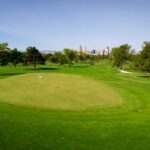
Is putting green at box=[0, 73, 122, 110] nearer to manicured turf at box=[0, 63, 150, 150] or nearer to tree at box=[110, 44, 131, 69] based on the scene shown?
manicured turf at box=[0, 63, 150, 150]

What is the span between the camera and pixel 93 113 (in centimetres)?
2373

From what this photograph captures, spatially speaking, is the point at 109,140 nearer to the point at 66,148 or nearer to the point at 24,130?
the point at 66,148

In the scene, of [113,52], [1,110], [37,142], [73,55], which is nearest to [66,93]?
[1,110]

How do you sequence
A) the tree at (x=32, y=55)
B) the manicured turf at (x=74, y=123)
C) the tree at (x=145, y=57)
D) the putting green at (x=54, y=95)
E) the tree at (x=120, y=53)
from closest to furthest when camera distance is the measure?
the manicured turf at (x=74, y=123) < the putting green at (x=54, y=95) < the tree at (x=145, y=57) < the tree at (x=32, y=55) < the tree at (x=120, y=53)

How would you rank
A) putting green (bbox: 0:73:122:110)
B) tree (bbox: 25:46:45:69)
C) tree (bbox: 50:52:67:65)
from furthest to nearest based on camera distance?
tree (bbox: 50:52:67:65), tree (bbox: 25:46:45:69), putting green (bbox: 0:73:122:110)

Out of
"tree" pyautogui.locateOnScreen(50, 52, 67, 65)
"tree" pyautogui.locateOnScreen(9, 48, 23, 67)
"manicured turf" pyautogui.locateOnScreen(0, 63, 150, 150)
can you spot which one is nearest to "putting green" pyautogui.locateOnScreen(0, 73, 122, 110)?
"manicured turf" pyautogui.locateOnScreen(0, 63, 150, 150)

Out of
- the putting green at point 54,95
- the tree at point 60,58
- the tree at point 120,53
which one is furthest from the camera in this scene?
the tree at point 60,58

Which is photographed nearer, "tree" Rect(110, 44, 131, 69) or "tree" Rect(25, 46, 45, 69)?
"tree" Rect(25, 46, 45, 69)

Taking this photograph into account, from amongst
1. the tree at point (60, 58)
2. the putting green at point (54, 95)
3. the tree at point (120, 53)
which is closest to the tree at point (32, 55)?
the tree at point (120, 53)

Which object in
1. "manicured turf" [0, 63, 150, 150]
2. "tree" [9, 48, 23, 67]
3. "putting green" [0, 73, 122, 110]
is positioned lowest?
"manicured turf" [0, 63, 150, 150]

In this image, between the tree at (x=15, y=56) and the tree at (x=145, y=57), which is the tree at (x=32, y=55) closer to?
the tree at (x=15, y=56)

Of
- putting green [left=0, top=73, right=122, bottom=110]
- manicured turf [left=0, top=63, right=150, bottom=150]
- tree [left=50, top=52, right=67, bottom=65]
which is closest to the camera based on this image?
manicured turf [left=0, top=63, right=150, bottom=150]

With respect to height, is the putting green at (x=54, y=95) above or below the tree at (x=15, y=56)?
below

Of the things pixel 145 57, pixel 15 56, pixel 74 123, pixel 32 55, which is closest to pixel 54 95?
pixel 74 123
